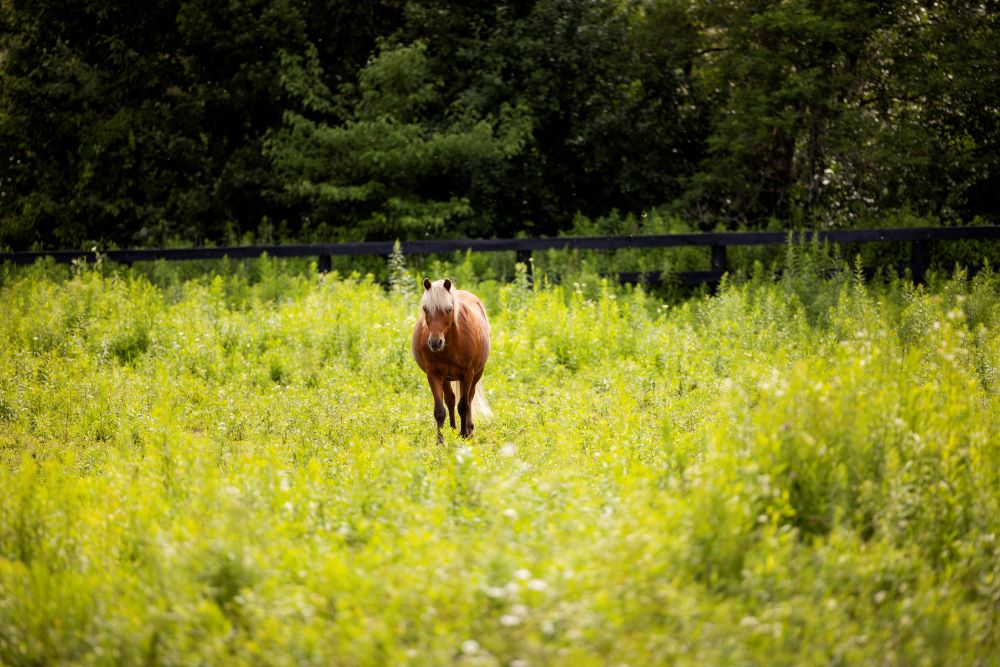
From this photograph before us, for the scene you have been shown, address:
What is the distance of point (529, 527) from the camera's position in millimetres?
4906

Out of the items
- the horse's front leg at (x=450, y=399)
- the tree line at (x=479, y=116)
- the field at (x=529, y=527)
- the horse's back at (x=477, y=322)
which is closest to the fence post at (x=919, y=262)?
the tree line at (x=479, y=116)

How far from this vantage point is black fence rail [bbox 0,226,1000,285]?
1491 centimetres

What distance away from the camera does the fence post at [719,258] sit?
590 inches

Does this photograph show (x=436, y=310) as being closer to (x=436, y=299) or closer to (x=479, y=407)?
(x=436, y=299)

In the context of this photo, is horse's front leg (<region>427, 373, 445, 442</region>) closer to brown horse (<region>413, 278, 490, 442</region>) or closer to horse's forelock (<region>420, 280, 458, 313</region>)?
brown horse (<region>413, 278, 490, 442</region>)

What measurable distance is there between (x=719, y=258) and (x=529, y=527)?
11.0m

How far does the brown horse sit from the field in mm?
308

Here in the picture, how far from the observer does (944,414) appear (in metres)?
5.71

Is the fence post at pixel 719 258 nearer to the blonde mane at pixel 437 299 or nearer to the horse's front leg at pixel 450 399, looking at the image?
the horse's front leg at pixel 450 399

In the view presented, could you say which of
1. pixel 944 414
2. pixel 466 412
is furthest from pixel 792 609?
pixel 466 412

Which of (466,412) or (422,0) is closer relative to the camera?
(466,412)

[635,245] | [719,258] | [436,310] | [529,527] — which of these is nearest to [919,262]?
[719,258]

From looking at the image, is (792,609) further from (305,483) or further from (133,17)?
(133,17)

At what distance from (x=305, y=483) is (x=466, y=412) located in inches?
97.8
